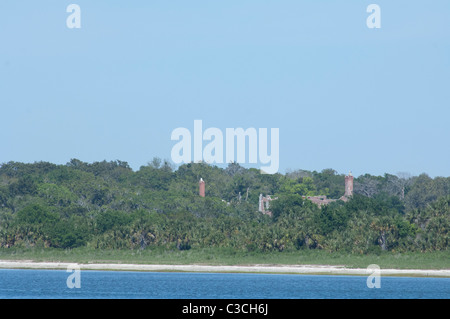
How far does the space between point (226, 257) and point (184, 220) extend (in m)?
11.8

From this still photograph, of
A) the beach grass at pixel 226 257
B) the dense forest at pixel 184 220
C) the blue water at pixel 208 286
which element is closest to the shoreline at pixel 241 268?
the blue water at pixel 208 286

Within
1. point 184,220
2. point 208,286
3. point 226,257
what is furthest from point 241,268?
point 184,220

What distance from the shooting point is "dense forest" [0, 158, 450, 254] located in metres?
77.4

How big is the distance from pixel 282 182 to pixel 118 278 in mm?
70265

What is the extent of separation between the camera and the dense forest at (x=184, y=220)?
77.4 meters

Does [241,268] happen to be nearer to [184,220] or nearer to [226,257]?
[226,257]

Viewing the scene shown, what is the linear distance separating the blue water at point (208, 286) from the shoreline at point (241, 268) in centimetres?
53

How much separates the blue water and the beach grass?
7.41ft

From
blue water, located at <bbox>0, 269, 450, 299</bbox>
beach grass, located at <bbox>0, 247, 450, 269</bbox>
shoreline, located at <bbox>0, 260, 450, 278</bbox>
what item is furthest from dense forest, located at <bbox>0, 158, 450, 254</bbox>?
blue water, located at <bbox>0, 269, 450, 299</bbox>

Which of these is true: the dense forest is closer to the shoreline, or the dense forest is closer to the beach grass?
the beach grass

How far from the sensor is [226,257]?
79000mm

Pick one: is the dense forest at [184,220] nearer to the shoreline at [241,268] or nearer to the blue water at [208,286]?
the shoreline at [241,268]
